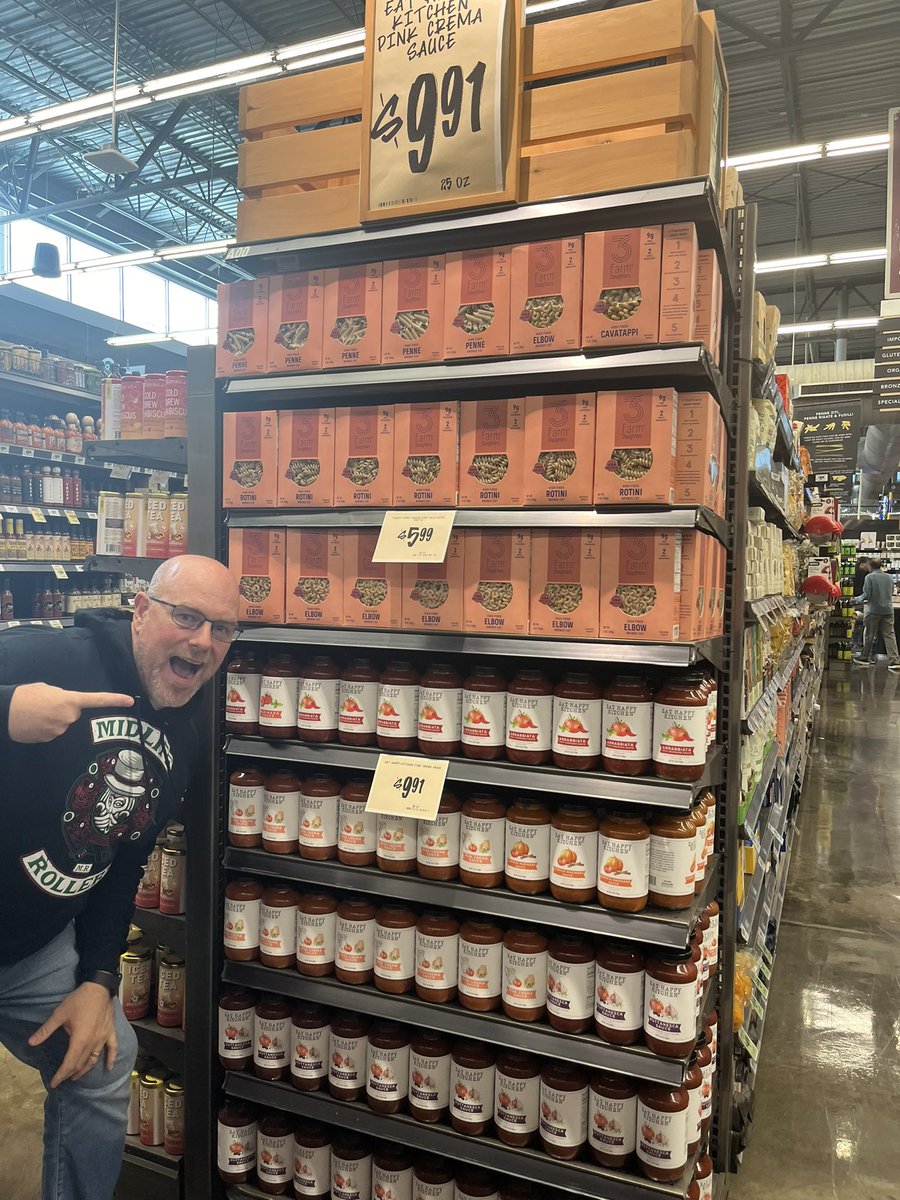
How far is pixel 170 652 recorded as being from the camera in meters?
1.79

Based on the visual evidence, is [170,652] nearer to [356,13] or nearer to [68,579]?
[68,579]

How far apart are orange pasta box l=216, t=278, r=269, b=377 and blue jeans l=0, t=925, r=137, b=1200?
1.46 m

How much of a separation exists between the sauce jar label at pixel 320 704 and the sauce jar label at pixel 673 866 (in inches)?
33.4

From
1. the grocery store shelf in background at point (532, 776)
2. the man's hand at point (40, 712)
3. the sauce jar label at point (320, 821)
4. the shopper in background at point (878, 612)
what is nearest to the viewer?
the man's hand at point (40, 712)

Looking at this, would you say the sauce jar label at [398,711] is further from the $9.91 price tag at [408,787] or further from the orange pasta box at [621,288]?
the orange pasta box at [621,288]

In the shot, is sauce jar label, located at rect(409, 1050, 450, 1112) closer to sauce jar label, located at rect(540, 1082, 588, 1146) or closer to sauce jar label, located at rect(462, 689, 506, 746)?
sauce jar label, located at rect(540, 1082, 588, 1146)

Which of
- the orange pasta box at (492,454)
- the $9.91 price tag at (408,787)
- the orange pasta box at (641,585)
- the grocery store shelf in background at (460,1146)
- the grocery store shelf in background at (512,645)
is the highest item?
the orange pasta box at (492,454)

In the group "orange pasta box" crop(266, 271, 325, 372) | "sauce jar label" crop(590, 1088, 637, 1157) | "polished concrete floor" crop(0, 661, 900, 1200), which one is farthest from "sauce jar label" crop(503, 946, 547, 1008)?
"orange pasta box" crop(266, 271, 325, 372)

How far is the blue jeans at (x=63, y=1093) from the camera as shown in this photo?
6.04ft

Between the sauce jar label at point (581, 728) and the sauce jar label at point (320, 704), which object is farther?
the sauce jar label at point (320, 704)

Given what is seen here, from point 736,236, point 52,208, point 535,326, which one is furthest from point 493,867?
point 52,208

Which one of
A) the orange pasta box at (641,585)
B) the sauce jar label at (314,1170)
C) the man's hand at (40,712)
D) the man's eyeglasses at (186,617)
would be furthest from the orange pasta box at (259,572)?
the sauce jar label at (314,1170)

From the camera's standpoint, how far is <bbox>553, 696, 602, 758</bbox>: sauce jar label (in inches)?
72.1

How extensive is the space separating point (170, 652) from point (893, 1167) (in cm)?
266
